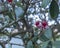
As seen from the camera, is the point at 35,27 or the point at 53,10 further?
the point at 35,27

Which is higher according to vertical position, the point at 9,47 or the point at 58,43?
the point at 9,47

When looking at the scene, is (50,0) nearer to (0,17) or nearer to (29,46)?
(29,46)

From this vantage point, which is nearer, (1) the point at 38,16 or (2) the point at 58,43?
(2) the point at 58,43

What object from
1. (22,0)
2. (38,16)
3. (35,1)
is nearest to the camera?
(22,0)

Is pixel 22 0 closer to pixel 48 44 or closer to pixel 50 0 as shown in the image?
pixel 50 0

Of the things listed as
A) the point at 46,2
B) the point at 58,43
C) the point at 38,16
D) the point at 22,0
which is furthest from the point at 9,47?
the point at 38,16

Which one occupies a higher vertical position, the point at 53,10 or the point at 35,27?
the point at 35,27

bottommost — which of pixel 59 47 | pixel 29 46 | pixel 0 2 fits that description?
pixel 59 47

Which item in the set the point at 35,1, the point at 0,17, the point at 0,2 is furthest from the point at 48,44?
the point at 35,1

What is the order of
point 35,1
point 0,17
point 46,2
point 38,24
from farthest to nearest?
point 35,1 < point 0,17 < point 38,24 < point 46,2
